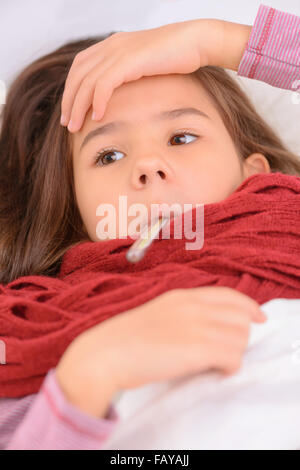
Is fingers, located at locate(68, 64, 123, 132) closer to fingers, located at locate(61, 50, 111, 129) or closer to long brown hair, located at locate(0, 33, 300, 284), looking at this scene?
fingers, located at locate(61, 50, 111, 129)

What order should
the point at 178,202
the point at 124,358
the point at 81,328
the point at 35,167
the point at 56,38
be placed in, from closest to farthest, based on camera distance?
the point at 124,358 < the point at 81,328 < the point at 178,202 < the point at 35,167 < the point at 56,38

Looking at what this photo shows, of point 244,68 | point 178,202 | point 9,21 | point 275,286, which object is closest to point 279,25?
point 244,68

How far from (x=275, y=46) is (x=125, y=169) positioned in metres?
0.34

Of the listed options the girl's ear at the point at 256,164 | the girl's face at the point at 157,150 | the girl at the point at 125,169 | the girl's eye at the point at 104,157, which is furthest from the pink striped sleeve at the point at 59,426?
the girl's ear at the point at 256,164

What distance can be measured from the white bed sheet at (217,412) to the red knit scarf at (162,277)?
117 mm

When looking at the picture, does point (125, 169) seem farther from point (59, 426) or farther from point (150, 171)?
point (59, 426)

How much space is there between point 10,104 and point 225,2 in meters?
0.62

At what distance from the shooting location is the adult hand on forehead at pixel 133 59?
89 centimetres

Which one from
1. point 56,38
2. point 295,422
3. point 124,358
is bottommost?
point 295,422

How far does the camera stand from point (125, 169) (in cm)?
90

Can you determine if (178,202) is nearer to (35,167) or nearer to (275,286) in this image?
(275,286)

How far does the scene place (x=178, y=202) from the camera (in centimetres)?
84

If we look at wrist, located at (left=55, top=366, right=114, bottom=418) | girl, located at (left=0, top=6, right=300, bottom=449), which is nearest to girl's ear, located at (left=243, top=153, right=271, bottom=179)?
girl, located at (left=0, top=6, right=300, bottom=449)

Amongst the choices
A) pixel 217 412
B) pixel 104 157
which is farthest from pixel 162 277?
pixel 104 157
